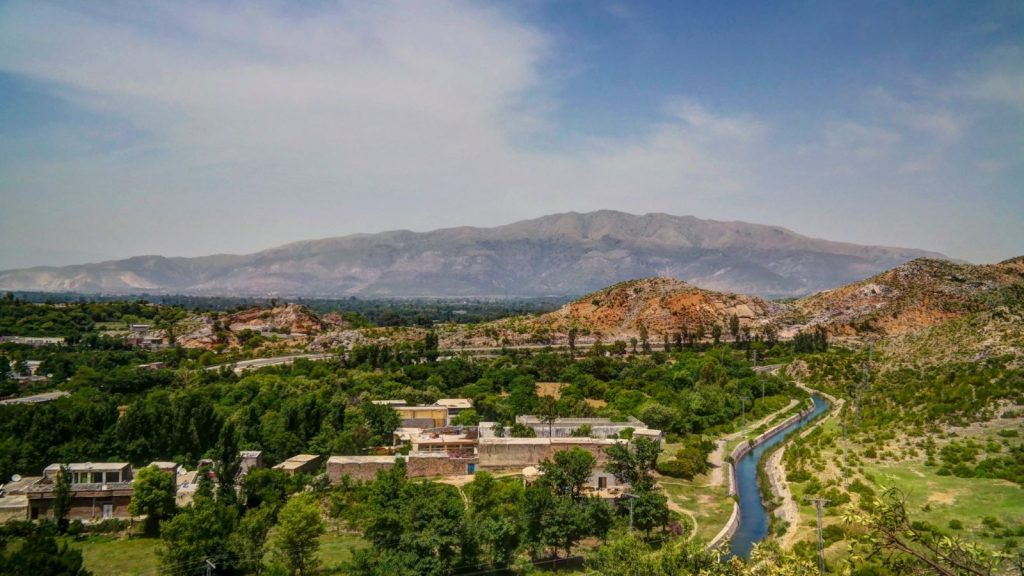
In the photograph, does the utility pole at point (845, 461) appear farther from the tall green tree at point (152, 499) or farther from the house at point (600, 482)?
the tall green tree at point (152, 499)

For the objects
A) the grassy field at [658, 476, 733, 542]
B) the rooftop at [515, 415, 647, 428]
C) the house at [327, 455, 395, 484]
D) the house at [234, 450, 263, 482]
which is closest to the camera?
the grassy field at [658, 476, 733, 542]

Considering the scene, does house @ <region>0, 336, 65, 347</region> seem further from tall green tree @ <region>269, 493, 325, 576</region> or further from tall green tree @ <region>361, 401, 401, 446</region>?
tall green tree @ <region>269, 493, 325, 576</region>

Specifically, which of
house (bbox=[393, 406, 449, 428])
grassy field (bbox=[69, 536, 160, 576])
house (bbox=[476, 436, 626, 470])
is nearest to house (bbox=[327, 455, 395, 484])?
house (bbox=[476, 436, 626, 470])

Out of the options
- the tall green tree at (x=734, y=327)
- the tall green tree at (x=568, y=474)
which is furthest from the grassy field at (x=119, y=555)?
the tall green tree at (x=734, y=327)

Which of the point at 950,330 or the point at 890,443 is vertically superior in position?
the point at 950,330

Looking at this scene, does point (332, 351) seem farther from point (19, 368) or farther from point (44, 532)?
point (44, 532)

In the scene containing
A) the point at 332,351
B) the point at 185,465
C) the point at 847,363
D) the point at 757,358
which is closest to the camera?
the point at 185,465

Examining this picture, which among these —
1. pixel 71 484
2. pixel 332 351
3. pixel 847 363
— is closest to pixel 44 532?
pixel 71 484
